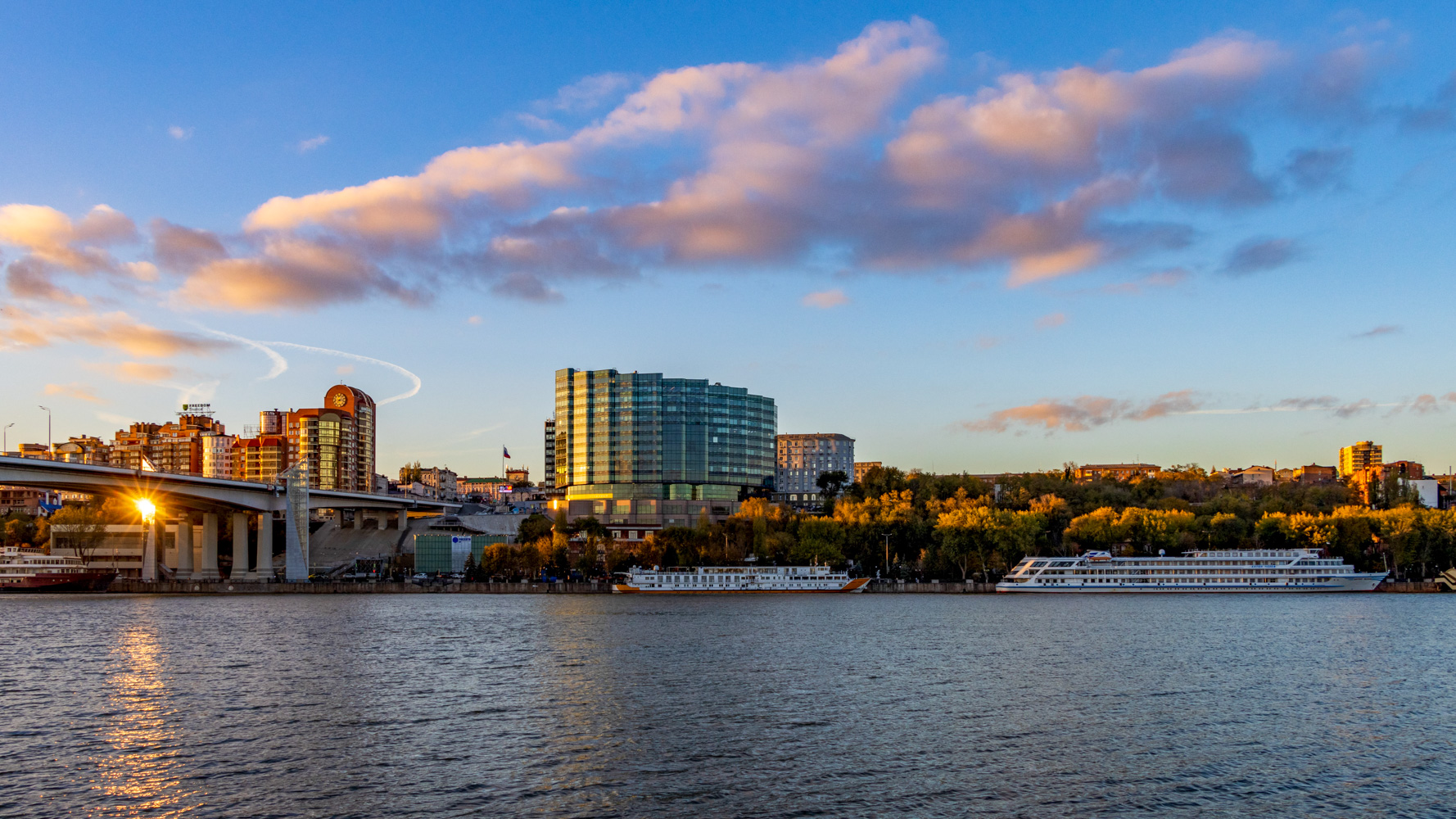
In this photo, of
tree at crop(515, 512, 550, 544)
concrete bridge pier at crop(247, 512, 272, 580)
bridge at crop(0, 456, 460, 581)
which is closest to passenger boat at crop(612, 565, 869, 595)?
tree at crop(515, 512, 550, 544)

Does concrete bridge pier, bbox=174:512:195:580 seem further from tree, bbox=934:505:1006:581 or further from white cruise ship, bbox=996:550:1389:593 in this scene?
white cruise ship, bbox=996:550:1389:593

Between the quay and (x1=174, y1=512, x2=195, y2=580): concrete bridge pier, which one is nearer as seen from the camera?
the quay

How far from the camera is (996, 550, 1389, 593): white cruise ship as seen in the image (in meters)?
141

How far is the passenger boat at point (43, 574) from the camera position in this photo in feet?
541

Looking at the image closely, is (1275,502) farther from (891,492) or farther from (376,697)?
(376,697)

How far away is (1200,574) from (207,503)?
5538 inches

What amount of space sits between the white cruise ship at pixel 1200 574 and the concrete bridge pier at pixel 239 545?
114901 mm

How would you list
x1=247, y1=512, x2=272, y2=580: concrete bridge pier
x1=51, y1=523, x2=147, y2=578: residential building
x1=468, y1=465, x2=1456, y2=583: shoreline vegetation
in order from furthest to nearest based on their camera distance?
x1=51, y1=523, x2=147, y2=578: residential building, x1=247, y1=512, x2=272, y2=580: concrete bridge pier, x1=468, y1=465, x2=1456, y2=583: shoreline vegetation

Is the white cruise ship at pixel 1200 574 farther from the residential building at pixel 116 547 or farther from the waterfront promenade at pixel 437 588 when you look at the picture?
the residential building at pixel 116 547

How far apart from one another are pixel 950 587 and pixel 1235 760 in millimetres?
110900

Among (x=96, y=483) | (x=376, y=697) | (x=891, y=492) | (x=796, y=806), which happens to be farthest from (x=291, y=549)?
(x=796, y=806)

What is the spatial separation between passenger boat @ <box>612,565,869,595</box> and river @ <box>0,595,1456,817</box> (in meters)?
56.4

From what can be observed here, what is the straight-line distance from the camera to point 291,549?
171 metres

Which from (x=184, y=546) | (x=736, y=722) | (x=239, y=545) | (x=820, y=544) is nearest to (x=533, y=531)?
(x=239, y=545)
